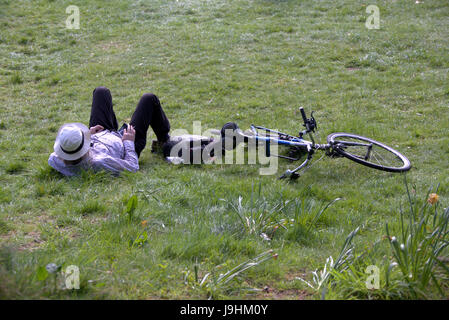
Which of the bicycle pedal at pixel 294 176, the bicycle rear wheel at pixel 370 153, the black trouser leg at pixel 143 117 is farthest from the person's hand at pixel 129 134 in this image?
the bicycle rear wheel at pixel 370 153

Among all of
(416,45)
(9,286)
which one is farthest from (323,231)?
(416,45)

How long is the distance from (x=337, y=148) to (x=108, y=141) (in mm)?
2839

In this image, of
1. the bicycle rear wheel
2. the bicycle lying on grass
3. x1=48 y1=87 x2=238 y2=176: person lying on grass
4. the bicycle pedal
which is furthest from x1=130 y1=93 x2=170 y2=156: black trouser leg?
the bicycle rear wheel

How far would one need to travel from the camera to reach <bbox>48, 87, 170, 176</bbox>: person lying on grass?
17.3 feet

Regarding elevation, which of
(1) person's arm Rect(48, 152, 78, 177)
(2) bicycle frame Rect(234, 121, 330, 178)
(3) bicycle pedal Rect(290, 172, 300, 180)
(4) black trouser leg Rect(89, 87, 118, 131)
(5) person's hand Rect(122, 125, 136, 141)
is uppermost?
(4) black trouser leg Rect(89, 87, 118, 131)

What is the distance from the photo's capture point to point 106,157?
18.1 ft

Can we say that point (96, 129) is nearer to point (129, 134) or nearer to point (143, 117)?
point (129, 134)

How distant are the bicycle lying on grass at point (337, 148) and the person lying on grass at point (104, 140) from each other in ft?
4.17

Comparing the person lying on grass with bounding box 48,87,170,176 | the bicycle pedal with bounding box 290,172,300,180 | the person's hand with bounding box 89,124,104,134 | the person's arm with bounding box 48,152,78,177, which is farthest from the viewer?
the person's hand with bounding box 89,124,104,134

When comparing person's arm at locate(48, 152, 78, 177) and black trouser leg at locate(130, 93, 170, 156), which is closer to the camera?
person's arm at locate(48, 152, 78, 177)

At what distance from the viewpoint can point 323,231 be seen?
414cm

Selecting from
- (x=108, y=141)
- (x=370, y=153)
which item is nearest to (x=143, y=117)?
(x=108, y=141)

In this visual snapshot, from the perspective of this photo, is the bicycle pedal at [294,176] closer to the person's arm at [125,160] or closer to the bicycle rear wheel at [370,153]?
the bicycle rear wheel at [370,153]

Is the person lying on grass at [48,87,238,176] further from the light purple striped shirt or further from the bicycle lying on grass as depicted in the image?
the bicycle lying on grass
